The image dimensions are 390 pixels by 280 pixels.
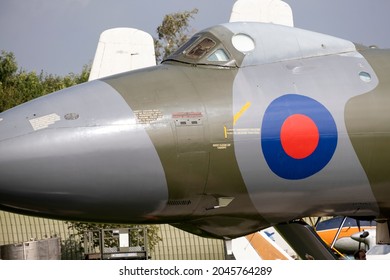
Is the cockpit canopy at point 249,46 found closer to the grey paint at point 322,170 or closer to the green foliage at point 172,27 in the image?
the grey paint at point 322,170

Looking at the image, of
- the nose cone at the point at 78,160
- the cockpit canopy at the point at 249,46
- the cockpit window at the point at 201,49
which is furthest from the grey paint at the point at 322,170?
the nose cone at the point at 78,160

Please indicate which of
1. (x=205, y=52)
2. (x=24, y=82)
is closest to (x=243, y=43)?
(x=205, y=52)

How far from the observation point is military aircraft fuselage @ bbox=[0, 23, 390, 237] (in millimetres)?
9406

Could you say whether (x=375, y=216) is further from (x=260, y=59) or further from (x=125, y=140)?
(x=125, y=140)

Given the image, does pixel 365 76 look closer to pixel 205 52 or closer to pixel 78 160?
pixel 205 52

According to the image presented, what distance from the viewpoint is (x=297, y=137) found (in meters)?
10.0

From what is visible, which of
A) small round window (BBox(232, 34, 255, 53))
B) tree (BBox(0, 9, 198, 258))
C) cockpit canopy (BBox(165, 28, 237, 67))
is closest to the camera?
cockpit canopy (BBox(165, 28, 237, 67))

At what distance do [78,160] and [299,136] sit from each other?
7.49 ft

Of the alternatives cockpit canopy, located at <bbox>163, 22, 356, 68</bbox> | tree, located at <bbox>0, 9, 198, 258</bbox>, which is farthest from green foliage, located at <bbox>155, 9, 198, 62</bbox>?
cockpit canopy, located at <bbox>163, 22, 356, 68</bbox>

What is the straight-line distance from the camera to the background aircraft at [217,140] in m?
9.41

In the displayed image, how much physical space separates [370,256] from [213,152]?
3.12m

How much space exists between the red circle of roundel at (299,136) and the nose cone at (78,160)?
134 centimetres

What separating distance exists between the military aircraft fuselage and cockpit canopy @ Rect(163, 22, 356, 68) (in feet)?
0.05

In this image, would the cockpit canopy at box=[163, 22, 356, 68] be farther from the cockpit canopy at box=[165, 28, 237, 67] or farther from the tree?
the tree
